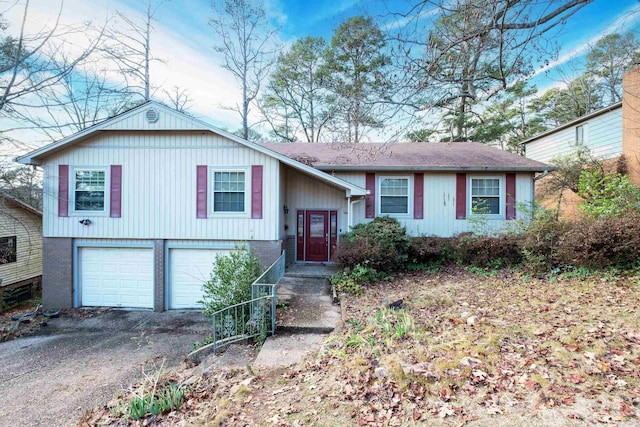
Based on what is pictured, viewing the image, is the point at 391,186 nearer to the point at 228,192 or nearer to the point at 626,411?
the point at 228,192

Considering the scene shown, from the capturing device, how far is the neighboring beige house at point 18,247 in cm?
1395

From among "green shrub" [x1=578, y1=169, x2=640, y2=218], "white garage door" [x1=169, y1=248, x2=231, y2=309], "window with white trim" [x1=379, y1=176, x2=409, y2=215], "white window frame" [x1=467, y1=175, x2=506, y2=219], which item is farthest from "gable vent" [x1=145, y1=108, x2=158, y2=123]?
"green shrub" [x1=578, y1=169, x2=640, y2=218]

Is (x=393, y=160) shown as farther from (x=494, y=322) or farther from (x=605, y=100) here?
(x=605, y=100)

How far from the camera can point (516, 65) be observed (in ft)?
17.8

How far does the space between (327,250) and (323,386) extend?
7509 mm

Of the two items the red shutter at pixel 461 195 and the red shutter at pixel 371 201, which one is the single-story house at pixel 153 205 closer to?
the red shutter at pixel 461 195

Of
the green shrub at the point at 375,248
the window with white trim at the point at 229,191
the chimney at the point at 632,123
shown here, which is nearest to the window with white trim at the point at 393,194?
the green shrub at the point at 375,248

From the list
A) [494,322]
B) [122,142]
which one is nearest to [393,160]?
[494,322]

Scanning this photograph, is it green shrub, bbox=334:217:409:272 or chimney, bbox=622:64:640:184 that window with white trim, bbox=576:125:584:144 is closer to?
chimney, bbox=622:64:640:184

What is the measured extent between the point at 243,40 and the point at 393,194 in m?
14.5

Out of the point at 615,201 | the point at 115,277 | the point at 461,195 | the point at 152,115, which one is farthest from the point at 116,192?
the point at 615,201

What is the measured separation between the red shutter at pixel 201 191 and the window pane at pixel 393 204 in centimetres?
641

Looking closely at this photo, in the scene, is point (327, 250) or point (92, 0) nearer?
point (92, 0)

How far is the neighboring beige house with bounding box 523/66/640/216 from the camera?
11.3 metres
